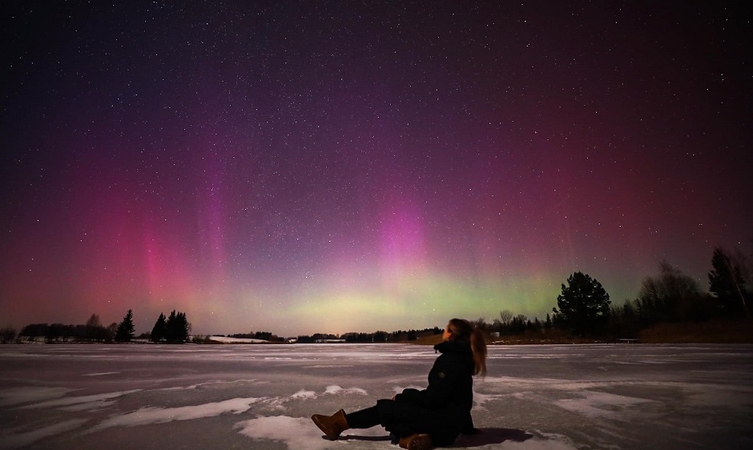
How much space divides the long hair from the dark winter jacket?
0.24 feet

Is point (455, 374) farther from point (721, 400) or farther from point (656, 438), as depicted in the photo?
point (721, 400)

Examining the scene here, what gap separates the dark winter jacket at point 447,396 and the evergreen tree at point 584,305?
57.0 metres

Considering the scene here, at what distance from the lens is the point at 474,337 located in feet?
13.0

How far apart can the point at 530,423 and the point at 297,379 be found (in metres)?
7.46

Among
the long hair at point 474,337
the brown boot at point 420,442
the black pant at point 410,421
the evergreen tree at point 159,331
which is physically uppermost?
the long hair at point 474,337

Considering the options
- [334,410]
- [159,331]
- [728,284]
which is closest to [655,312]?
[728,284]

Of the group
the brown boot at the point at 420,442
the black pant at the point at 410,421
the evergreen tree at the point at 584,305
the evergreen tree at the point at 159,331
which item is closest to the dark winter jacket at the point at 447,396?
the black pant at the point at 410,421

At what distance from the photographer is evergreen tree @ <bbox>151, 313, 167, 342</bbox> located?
309ft

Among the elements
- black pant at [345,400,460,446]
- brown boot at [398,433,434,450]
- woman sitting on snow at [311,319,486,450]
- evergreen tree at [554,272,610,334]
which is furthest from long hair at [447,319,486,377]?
evergreen tree at [554,272,610,334]

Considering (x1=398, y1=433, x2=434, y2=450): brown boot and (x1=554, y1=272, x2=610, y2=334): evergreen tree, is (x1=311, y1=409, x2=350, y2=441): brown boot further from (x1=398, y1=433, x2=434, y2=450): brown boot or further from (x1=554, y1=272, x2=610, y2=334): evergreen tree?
(x1=554, y1=272, x2=610, y2=334): evergreen tree

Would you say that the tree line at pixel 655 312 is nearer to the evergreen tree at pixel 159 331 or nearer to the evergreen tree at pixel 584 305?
the evergreen tree at pixel 584 305

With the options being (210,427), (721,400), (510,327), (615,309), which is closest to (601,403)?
(721,400)

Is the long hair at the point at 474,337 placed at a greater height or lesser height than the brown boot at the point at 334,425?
greater

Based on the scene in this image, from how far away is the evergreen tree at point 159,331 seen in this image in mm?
94250
